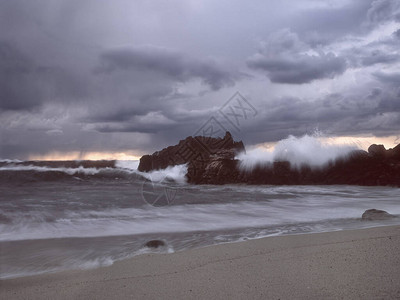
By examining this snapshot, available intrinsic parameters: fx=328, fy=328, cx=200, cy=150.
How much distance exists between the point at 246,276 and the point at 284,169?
12770 mm

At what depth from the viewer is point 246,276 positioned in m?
2.83

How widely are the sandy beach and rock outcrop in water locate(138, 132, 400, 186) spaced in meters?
10.5

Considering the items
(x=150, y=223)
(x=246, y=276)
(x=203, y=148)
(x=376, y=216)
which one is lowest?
(x=150, y=223)

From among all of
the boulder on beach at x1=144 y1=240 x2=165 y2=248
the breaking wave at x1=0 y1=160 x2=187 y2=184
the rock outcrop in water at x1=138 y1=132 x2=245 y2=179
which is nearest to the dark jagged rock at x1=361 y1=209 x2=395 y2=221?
the boulder on beach at x1=144 y1=240 x2=165 y2=248

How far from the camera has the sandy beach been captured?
8.09 feet

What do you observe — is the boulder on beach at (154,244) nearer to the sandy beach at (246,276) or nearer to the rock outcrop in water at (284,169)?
the sandy beach at (246,276)

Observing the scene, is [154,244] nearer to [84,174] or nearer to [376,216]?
[376,216]

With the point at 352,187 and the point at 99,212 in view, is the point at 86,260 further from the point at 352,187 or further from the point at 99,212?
the point at 352,187

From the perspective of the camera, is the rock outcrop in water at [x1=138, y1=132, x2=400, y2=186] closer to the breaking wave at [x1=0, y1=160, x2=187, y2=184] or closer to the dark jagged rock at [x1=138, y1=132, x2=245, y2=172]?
the dark jagged rock at [x1=138, y1=132, x2=245, y2=172]

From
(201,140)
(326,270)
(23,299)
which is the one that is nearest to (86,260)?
(23,299)

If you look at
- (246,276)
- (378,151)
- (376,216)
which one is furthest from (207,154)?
(246,276)

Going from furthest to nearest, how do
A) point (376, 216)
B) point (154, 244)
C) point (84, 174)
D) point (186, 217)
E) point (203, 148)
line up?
point (84, 174) → point (203, 148) → point (186, 217) → point (376, 216) → point (154, 244)

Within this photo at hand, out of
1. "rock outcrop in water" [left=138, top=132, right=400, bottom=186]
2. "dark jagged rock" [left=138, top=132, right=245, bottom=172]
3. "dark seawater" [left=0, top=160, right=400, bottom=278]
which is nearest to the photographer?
"dark seawater" [left=0, top=160, right=400, bottom=278]

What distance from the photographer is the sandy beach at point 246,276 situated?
247 centimetres
